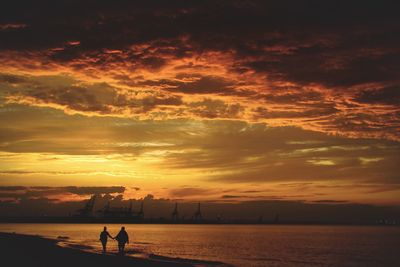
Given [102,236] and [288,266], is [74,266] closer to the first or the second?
[102,236]

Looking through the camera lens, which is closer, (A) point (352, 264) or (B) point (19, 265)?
(B) point (19, 265)

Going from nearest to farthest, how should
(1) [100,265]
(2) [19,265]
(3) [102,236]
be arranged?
1. (2) [19,265]
2. (1) [100,265]
3. (3) [102,236]

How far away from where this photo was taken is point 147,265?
3719 cm

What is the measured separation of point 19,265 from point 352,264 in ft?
138

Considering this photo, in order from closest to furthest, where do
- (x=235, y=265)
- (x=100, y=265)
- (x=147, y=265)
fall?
1. (x=100, y=265)
2. (x=147, y=265)
3. (x=235, y=265)

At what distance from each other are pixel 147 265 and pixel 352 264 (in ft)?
103

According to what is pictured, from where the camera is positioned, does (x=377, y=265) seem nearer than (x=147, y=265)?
No

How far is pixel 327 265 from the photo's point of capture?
56062mm

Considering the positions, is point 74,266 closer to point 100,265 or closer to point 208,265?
point 100,265

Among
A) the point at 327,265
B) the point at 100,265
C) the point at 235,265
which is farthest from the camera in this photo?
the point at 327,265

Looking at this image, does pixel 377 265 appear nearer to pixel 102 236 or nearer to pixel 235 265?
pixel 235 265

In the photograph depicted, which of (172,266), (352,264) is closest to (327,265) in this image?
(352,264)

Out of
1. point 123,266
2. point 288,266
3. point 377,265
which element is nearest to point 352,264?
point 377,265

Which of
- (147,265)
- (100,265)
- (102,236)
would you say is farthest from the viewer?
(102,236)
